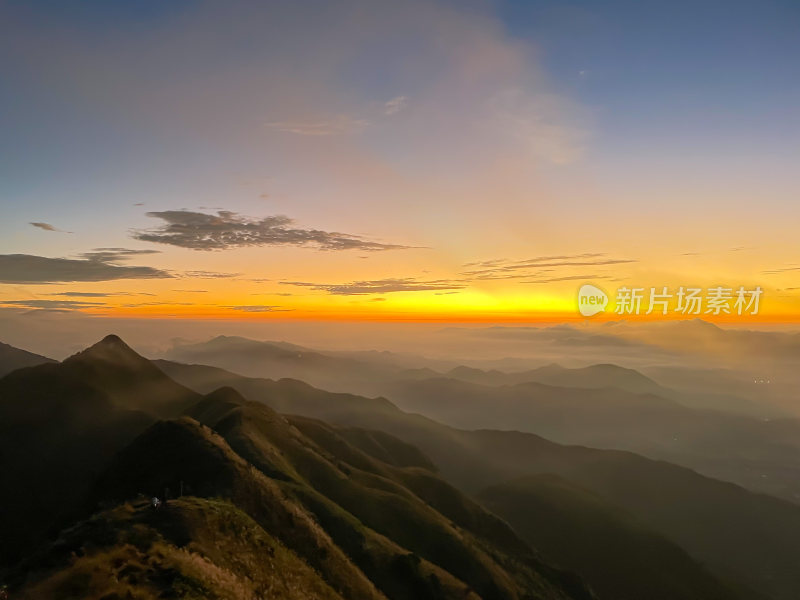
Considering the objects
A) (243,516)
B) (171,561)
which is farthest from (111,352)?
(171,561)

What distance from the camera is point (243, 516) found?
45.2 metres

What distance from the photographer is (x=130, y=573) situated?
27.2 m

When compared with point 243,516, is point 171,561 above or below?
above

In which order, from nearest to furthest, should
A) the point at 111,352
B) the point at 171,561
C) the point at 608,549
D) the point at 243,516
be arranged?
the point at 171,561
the point at 243,516
the point at 608,549
the point at 111,352

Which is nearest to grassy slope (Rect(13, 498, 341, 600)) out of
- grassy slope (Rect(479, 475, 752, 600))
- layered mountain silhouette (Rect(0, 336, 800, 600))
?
layered mountain silhouette (Rect(0, 336, 800, 600))

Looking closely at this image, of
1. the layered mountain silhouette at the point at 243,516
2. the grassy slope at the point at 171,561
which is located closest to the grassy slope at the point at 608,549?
the layered mountain silhouette at the point at 243,516

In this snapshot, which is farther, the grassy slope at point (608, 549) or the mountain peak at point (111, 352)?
the mountain peak at point (111, 352)

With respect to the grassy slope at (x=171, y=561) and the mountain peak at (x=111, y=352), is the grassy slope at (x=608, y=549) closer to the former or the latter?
the grassy slope at (x=171, y=561)

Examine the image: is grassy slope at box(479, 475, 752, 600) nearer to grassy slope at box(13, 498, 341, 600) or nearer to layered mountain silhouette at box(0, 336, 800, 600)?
layered mountain silhouette at box(0, 336, 800, 600)

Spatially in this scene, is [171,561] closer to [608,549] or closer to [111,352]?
[608,549]

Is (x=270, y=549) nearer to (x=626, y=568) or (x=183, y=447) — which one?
(x=183, y=447)

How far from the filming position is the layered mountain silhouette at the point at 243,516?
32344mm

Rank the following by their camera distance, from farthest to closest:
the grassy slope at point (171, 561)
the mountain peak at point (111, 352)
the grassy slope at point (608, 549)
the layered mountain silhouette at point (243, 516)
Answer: the mountain peak at point (111, 352), the grassy slope at point (608, 549), the layered mountain silhouette at point (243, 516), the grassy slope at point (171, 561)

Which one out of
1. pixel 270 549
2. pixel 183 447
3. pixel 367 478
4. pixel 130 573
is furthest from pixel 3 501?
pixel 130 573
